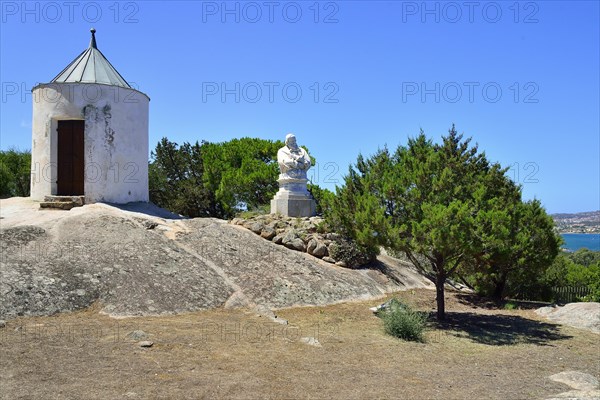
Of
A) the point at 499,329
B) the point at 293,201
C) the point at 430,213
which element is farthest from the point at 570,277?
the point at 430,213

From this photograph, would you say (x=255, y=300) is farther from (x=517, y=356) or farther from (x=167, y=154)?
(x=167, y=154)

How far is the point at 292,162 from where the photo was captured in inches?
718

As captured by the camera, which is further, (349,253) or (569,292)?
(569,292)

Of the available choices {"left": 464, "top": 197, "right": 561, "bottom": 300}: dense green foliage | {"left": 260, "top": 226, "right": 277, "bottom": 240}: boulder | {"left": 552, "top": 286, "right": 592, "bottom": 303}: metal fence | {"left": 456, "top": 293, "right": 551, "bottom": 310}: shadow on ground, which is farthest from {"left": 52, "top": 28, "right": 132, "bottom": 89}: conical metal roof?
{"left": 552, "top": 286, "right": 592, "bottom": 303}: metal fence

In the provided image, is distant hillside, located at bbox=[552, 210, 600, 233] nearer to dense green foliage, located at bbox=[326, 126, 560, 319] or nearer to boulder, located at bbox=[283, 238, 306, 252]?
dense green foliage, located at bbox=[326, 126, 560, 319]

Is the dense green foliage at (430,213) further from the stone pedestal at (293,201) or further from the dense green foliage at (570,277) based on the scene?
the dense green foliage at (570,277)

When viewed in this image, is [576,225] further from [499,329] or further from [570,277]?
[499,329]

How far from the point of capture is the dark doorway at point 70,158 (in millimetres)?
17250

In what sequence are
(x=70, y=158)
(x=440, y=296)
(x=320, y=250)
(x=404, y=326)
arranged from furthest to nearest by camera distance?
(x=70, y=158) → (x=320, y=250) → (x=440, y=296) → (x=404, y=326)

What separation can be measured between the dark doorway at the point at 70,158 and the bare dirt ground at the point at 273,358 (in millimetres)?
8415

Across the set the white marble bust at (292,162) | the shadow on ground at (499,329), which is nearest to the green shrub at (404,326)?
the shadow on ground at (499,329)

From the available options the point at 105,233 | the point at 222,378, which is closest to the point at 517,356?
the point at 222,378

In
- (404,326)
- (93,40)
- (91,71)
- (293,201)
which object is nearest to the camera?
(404,326)

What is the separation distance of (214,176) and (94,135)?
11636mm
